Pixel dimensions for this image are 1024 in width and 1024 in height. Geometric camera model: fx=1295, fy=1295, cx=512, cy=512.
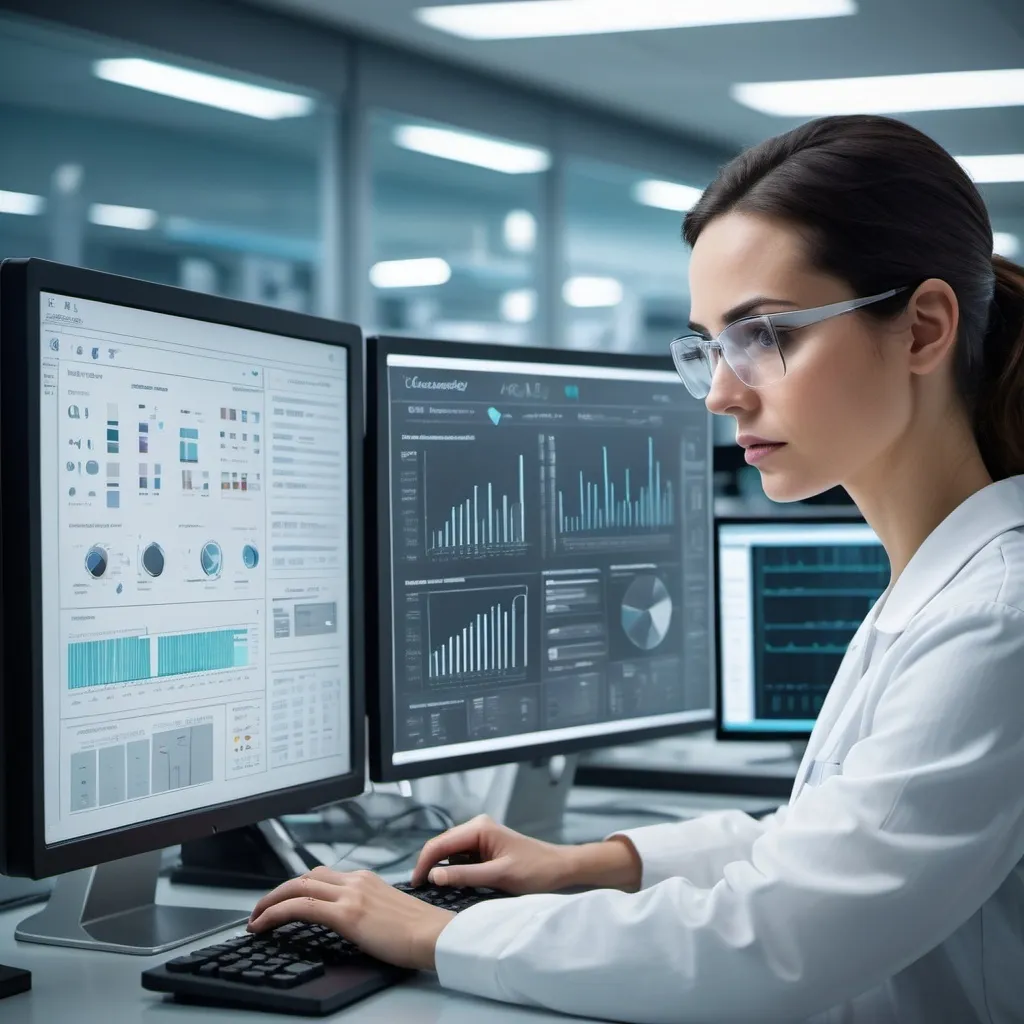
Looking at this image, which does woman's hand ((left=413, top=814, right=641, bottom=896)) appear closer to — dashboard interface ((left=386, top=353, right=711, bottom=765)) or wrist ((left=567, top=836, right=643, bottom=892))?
wrist ((left=567, top=836, right=643, bottom=892))

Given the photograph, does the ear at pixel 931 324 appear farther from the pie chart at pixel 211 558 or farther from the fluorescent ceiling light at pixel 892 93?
the fluorescent ceiling light at pixel 892 93

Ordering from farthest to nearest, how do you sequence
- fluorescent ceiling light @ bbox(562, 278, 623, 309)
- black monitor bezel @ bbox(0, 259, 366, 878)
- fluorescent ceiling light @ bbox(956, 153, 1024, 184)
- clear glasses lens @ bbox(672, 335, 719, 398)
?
fluorescent ceiling light @ bbox(956, 153, 1024, 184) → fluorescent ceiling light @ bbox(562, 278, 623, 309) → clear glasses lens @ bbox(672, 335, 719, 398) → black monitor bezel @ bbox(0, 259, 366, 878)

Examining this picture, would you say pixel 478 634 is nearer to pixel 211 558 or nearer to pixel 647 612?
pixel 647 612

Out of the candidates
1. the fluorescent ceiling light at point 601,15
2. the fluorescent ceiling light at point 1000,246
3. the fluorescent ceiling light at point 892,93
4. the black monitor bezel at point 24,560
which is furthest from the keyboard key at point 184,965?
the fluorescent ceiling light at point 892,93

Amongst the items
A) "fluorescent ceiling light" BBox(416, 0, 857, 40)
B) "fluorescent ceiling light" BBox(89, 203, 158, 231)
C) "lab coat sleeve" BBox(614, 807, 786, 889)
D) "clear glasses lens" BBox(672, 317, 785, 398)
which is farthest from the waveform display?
"fluorescent ceiling light" BBox(416, 0, 857, 40)

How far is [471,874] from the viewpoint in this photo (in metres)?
1.12

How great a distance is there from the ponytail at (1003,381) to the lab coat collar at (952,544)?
38 millimetres

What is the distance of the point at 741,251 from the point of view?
102 centimetres

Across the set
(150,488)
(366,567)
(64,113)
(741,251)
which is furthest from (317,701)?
(64,113)

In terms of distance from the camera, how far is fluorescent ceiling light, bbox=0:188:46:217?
11.4ft

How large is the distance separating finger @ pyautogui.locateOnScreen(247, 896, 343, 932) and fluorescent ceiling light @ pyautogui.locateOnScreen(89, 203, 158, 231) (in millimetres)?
3174

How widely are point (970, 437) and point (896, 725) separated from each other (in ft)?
1.02

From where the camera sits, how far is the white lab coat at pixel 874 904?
822mm

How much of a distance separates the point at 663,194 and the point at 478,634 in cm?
564
